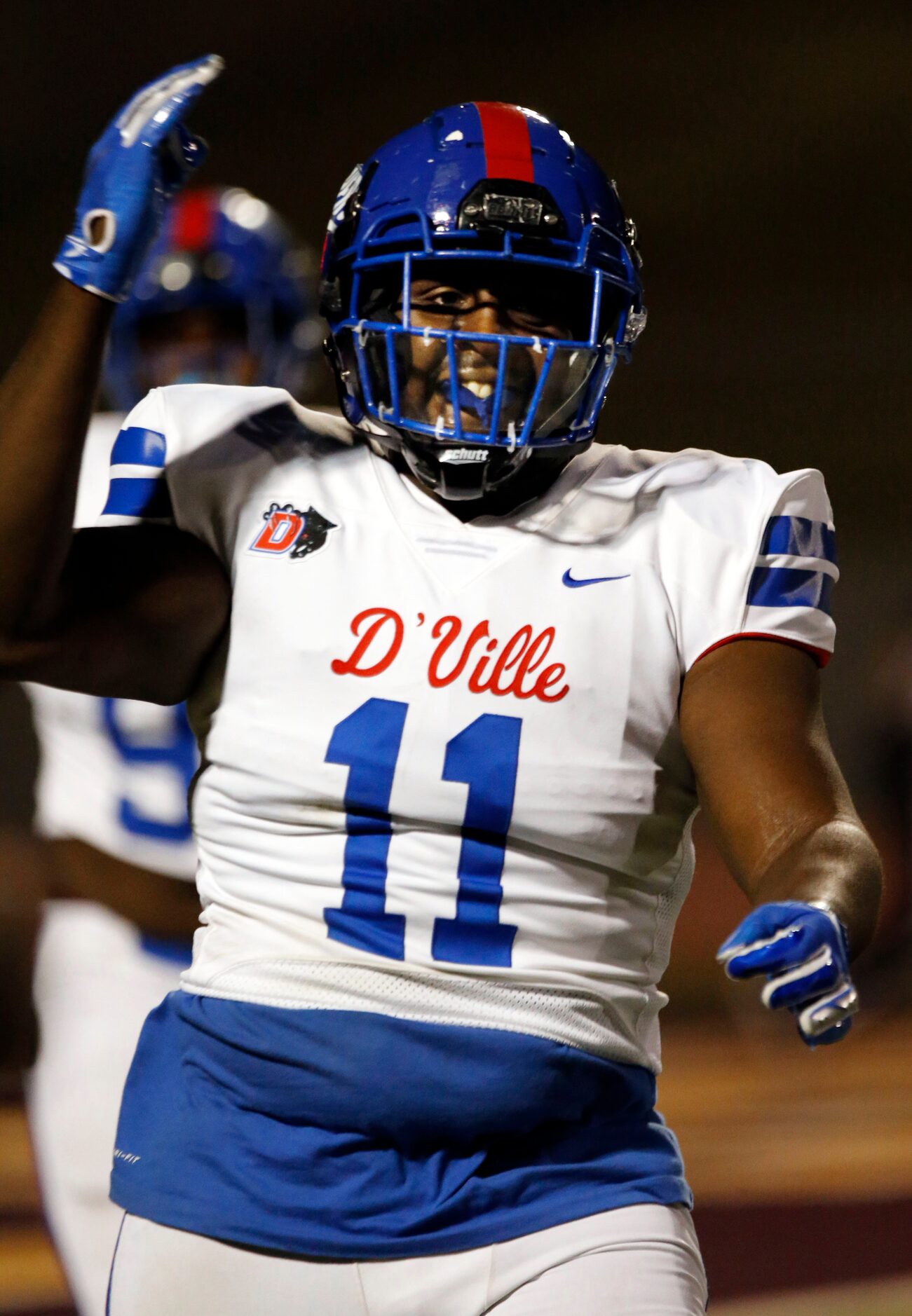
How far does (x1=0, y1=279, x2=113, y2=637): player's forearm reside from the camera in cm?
136

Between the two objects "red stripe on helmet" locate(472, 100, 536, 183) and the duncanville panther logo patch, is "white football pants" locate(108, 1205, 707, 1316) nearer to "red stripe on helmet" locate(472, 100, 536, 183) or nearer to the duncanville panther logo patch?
the duncanville panther logo patch

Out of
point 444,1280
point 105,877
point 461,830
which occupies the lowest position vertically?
point 105,877

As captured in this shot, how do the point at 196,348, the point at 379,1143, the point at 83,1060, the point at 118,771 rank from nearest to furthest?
the point at 379,1143, the point at 83,1060, the point at 118,771, the point at 196,348

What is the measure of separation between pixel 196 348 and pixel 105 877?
86 cm

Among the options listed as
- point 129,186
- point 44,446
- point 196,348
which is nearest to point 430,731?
point 44,446

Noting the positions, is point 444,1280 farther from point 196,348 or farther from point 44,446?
point 196,348

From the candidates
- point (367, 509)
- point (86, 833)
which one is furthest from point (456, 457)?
point (86, 833)

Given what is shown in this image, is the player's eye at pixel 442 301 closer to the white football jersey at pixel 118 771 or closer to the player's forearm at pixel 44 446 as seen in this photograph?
the player's forearm at pixel 44 446

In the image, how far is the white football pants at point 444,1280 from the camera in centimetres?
128

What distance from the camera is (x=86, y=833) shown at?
242 centimetres

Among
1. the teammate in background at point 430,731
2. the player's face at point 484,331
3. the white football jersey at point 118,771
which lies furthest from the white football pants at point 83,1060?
the player's face at point 484,331

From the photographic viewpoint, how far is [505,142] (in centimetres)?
161

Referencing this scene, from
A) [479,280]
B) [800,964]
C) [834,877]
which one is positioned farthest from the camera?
[479,280]

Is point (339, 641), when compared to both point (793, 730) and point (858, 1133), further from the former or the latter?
point (858, 1133)
